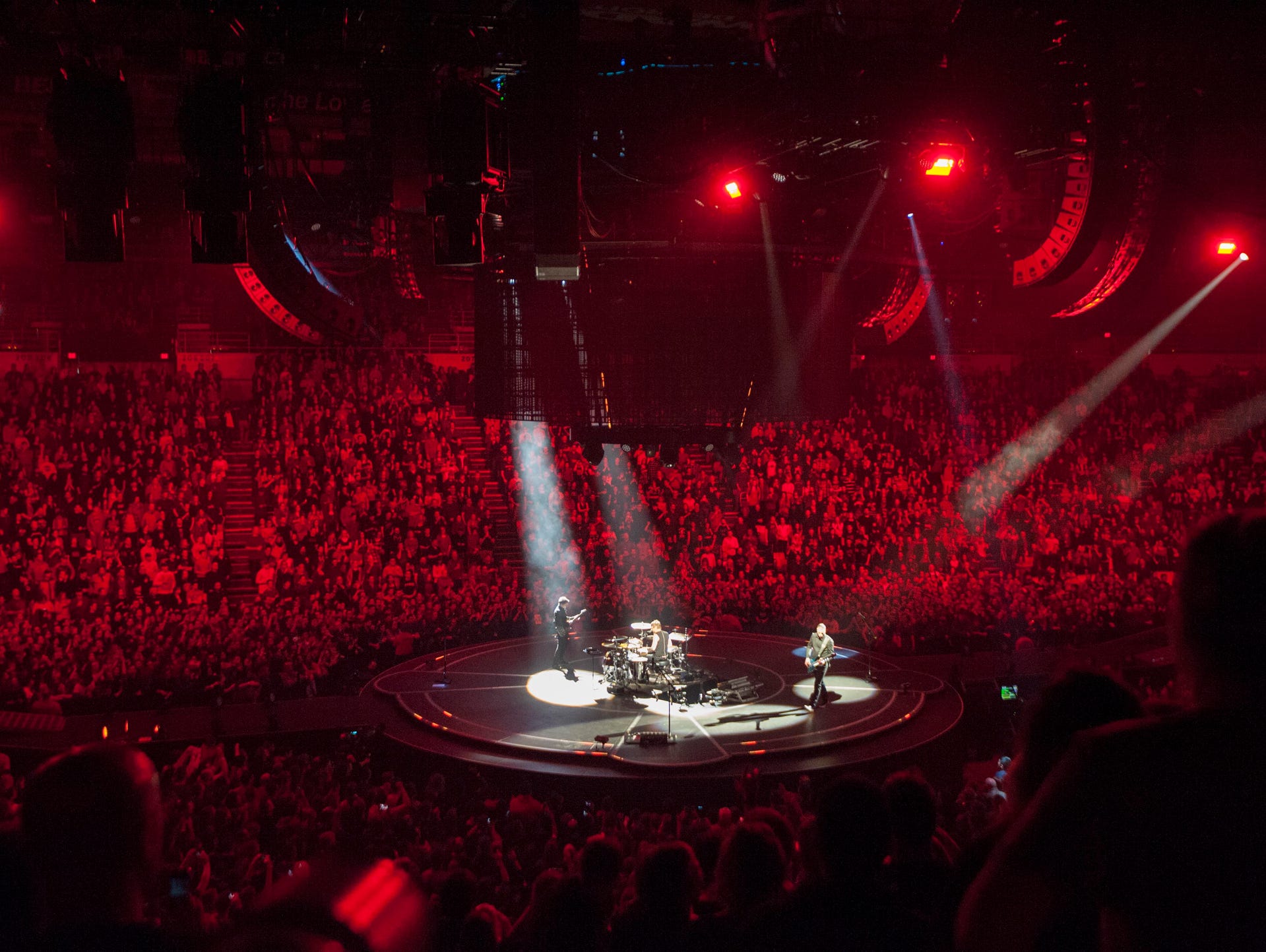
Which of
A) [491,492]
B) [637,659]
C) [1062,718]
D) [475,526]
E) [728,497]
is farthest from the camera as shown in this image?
[491,492]

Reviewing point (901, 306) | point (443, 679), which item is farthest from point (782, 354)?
point (443, 679)

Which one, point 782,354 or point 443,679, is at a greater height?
point 782,354

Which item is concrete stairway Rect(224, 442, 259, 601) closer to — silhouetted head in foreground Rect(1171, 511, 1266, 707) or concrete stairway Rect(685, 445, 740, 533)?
concrete stairway Rect(685, 445, 740, 533)

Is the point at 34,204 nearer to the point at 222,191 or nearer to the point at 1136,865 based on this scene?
the point at 222,191

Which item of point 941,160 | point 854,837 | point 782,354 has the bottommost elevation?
point 854,837

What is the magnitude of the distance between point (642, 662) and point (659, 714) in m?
0.71

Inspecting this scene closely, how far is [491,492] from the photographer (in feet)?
60.1

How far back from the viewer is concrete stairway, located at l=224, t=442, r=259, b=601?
599 inches

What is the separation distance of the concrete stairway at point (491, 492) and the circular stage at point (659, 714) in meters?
3.49

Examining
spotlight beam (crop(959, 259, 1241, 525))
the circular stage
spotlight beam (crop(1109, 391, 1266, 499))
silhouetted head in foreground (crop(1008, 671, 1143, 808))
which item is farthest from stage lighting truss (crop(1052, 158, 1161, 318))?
spotlight beam (crop(1109, 391, 1266, 499))

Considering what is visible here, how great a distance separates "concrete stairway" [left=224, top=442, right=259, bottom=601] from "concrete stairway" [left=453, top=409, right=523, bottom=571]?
3.99m

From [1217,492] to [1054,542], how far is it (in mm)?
4599

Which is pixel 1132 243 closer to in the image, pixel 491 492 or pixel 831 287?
pixel 831 287

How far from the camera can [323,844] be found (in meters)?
5.88
